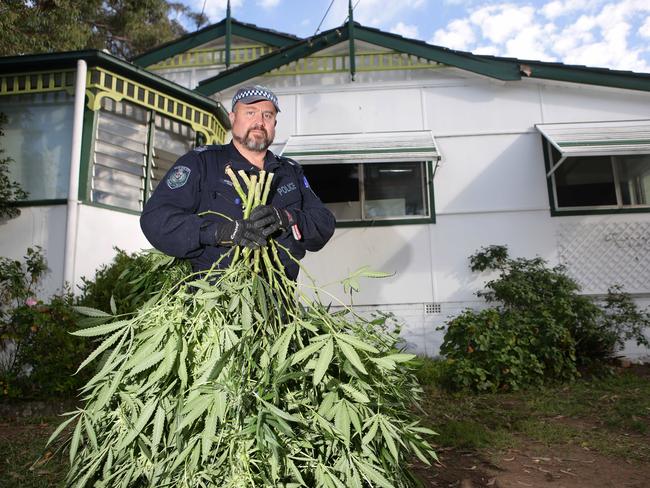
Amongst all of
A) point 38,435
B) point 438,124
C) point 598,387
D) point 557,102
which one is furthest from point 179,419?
point 557,102

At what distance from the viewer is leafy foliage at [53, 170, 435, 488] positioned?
139 cm

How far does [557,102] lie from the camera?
730cm

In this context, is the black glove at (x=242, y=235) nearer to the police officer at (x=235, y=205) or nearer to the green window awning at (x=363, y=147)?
the police officer at (x=235, y=205)

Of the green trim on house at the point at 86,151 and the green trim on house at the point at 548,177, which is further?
the green trim on house at the point at 548,177

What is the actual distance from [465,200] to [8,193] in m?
6.37

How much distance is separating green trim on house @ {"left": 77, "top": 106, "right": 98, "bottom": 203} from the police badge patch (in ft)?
13.7

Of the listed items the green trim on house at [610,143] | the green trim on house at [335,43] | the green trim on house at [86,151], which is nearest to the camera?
the green trim on house at [86,151]

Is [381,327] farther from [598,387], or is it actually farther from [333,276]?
[333,276]

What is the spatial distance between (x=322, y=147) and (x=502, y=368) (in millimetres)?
3935

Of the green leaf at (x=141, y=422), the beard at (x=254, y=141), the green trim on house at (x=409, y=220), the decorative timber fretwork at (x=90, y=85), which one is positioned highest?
the decorative timber fretwork at (x=90, y=85)

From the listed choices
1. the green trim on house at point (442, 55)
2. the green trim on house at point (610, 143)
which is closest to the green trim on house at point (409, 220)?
A: the green trim on house at point (442, 55)

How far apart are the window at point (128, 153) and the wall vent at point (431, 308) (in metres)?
4.55

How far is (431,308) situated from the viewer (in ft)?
23.0

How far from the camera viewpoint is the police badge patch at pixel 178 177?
2.17m
